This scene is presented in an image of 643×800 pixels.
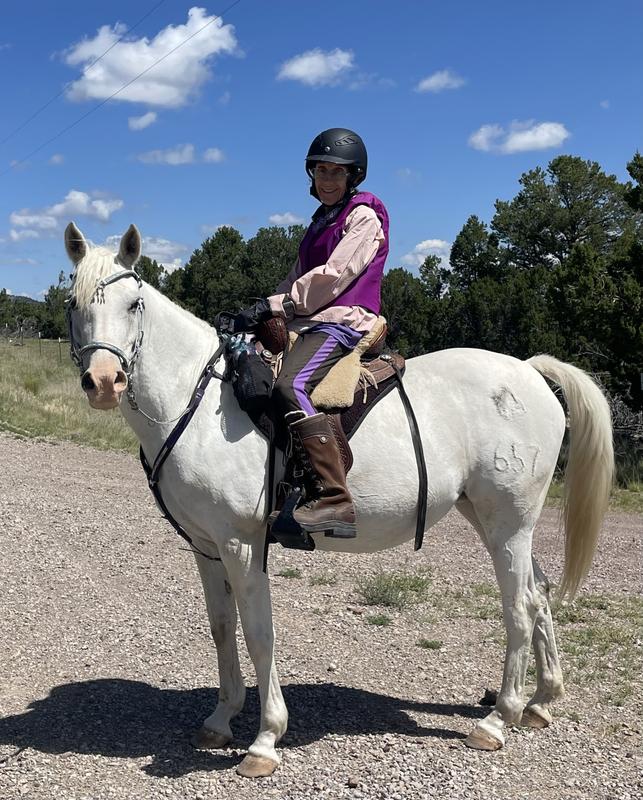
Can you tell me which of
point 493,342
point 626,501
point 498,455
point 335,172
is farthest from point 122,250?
point 493,342

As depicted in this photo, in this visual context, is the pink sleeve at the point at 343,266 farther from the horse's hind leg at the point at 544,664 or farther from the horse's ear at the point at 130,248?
the horse's hind leg at the point at 544,664

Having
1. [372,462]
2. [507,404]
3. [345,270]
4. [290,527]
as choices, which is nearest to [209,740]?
[290,527]

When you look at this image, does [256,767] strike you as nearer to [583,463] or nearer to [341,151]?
[583,463]

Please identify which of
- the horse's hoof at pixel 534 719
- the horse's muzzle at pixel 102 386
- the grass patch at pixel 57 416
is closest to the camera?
the horse's muzzle at pixel 102 386

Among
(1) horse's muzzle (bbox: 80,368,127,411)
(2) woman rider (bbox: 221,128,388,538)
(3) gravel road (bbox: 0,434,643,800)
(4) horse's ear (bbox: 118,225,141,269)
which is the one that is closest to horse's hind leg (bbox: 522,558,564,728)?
(3) gravel road (bbox: 0,434,643,800)

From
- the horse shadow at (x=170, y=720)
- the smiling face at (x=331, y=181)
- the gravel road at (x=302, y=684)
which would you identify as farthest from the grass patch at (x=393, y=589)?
the smiling face at (x=331, y=181)

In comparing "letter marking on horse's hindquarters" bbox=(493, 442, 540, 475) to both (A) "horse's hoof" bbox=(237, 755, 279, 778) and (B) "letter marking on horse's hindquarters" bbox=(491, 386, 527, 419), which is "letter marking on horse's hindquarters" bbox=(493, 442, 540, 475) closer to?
(B) "letter marking on horse's hindquarters" bbox=(491, 386, 527, 419)

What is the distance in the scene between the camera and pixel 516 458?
4.21 m

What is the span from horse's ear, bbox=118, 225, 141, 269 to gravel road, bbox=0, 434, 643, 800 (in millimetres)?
2525

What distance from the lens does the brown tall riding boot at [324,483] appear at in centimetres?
362

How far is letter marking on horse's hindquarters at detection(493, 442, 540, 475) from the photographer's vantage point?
4.18 meters

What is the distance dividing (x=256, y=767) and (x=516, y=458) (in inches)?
83.1

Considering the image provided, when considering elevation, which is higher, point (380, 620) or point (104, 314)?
point (104, 314)

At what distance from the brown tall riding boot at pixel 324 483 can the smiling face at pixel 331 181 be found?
49.2 inches
